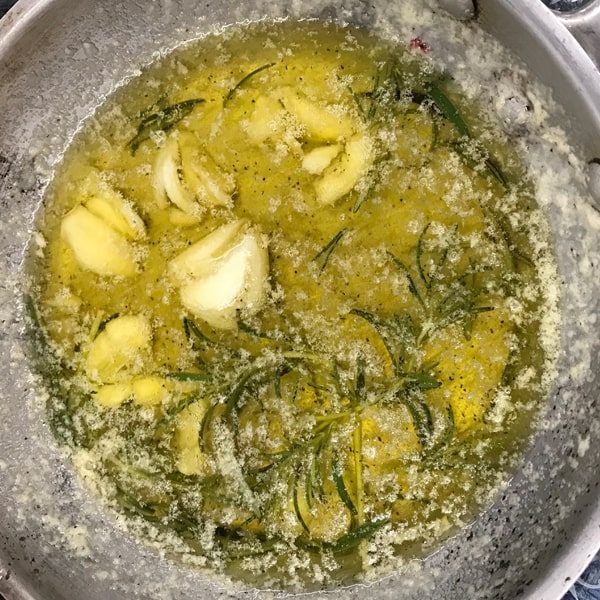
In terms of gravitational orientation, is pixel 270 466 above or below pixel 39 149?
below

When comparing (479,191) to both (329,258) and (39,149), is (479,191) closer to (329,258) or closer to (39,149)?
(329,258)

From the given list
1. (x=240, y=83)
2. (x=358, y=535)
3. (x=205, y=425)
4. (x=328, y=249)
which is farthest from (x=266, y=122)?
(x=358, y=535)

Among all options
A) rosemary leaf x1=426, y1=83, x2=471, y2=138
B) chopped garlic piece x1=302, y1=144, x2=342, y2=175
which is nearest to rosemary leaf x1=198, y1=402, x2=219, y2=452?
chopped garlic piece x1=302, y1=144, x2=342, y2=175

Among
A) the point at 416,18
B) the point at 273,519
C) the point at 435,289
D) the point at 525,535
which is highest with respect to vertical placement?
the point at 416,18

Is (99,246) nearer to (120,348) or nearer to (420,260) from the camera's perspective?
(120,348)

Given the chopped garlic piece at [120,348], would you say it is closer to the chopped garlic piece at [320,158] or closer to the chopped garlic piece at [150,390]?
the chopped garlic piece at [150,390]

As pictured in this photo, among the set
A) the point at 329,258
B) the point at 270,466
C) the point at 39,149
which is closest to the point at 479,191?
the point at 329,258

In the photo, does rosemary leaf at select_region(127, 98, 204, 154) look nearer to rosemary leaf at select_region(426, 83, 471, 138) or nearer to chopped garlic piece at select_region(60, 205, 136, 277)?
chopped garlic piece at select_region(60, 205, 136, 277)

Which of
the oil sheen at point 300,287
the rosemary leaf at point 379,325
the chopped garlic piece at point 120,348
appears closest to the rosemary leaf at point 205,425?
the oil sheen at point 300,287
